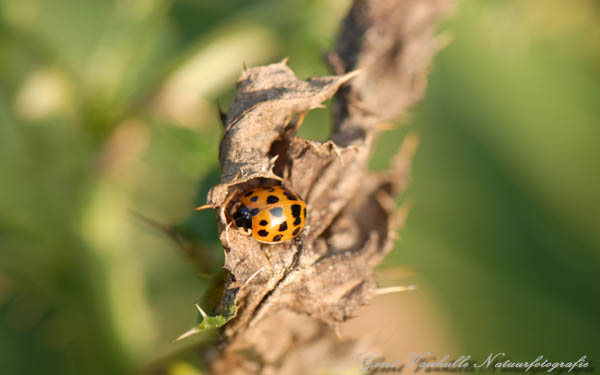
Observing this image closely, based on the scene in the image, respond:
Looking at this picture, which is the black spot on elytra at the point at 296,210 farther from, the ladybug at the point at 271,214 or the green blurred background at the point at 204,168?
the green blurred background at the point at 204,168

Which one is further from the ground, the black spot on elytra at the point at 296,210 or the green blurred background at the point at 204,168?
the green blurred background at the point at 204,168

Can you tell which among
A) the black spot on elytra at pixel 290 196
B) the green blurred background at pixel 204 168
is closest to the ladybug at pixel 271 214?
the black spot on elytra at pixel 290 196

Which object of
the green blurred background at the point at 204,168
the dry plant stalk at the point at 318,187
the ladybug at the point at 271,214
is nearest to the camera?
the dry plant stalk at the point at 318,187

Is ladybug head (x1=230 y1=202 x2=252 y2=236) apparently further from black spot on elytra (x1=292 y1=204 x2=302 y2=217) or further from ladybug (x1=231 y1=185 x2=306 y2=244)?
black spot on elytra (x1=292 y1=204 x2=302 y2=217)

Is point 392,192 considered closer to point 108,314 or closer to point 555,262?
point 108,314


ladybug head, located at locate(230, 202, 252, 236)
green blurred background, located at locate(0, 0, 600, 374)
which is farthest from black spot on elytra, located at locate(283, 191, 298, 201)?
green blurred background, located at locate(0, 0, 600, 374)

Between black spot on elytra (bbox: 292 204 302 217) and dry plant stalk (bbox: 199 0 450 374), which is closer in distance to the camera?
dry plant stalk (bbox: 199 0 450 374)
